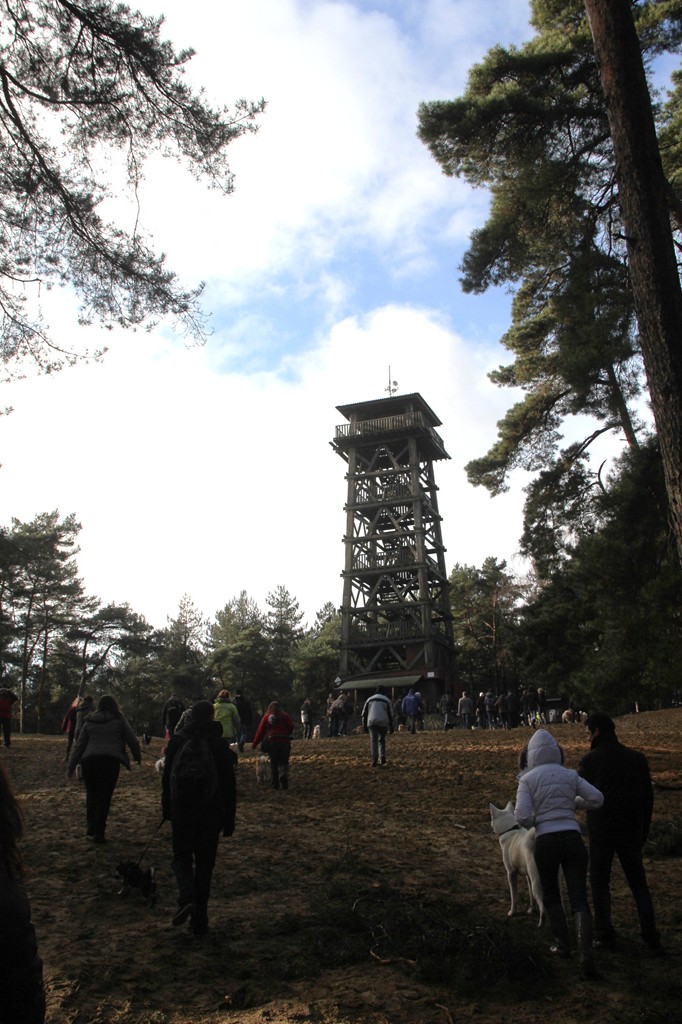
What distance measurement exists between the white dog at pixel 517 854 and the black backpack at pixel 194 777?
2.07m

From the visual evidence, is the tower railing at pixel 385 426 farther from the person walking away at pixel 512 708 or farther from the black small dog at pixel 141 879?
the black small dog at pixel 141 879

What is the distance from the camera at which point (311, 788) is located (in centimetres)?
1155

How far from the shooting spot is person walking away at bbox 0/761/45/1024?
7.11ft

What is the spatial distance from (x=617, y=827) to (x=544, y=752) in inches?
26.4

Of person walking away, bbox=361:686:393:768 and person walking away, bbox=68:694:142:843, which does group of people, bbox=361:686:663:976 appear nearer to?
person walking away, bbox=68:694:142:843

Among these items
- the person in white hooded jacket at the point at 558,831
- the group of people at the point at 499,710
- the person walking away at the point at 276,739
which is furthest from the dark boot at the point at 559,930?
the group of people at the point at 499,710

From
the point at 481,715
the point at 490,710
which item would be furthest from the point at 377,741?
the point at 481,715

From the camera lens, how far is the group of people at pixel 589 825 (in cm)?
492

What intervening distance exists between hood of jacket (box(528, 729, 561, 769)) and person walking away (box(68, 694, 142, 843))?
13.0 ft

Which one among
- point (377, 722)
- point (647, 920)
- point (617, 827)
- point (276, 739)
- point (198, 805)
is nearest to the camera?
point (647, 920)

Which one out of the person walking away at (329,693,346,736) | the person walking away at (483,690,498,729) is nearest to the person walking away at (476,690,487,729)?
the person walking away at (483,690,498,729)

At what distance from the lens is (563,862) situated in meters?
4.93

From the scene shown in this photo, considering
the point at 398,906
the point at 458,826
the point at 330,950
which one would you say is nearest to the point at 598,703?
the point at 458,826

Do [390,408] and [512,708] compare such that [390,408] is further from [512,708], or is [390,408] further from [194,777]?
[194,777]
